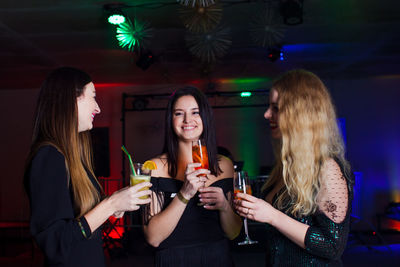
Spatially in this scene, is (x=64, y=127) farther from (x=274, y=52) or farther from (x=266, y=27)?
(x=274, y=52)

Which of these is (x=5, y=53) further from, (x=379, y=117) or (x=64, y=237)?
(x=379, y=117)

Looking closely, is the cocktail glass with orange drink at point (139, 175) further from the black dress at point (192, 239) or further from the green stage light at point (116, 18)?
the green stage light at point (116, 18)

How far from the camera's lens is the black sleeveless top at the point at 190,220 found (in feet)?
6.72

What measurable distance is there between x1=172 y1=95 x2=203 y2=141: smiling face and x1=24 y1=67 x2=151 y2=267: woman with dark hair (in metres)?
0.60

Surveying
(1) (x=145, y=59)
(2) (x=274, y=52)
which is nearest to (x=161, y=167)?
(1) (x=145, y=59)

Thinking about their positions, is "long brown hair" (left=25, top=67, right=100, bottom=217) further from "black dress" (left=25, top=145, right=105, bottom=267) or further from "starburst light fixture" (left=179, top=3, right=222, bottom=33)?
"starburst light fixture" (left=179, top=3, right=222, bottom=33)

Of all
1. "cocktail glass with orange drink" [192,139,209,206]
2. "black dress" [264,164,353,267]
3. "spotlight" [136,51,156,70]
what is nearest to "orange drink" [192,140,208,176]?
"cocktail glass with orange drink" [192,139,209,206]

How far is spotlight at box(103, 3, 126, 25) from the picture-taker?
381 centimetres

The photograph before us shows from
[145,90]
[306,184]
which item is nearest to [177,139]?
[306,184]

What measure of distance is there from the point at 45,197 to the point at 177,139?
3.46ft

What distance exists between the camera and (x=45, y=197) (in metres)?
1.42

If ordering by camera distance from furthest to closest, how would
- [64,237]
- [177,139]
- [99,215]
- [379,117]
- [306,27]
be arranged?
[379,117] → [306,27] → [177,139] → [99,215] → [64,237]

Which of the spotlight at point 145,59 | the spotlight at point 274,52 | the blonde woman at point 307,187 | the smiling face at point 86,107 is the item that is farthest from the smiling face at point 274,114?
the spotlight at point 145,59

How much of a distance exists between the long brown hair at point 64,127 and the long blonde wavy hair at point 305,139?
37.1 inches
